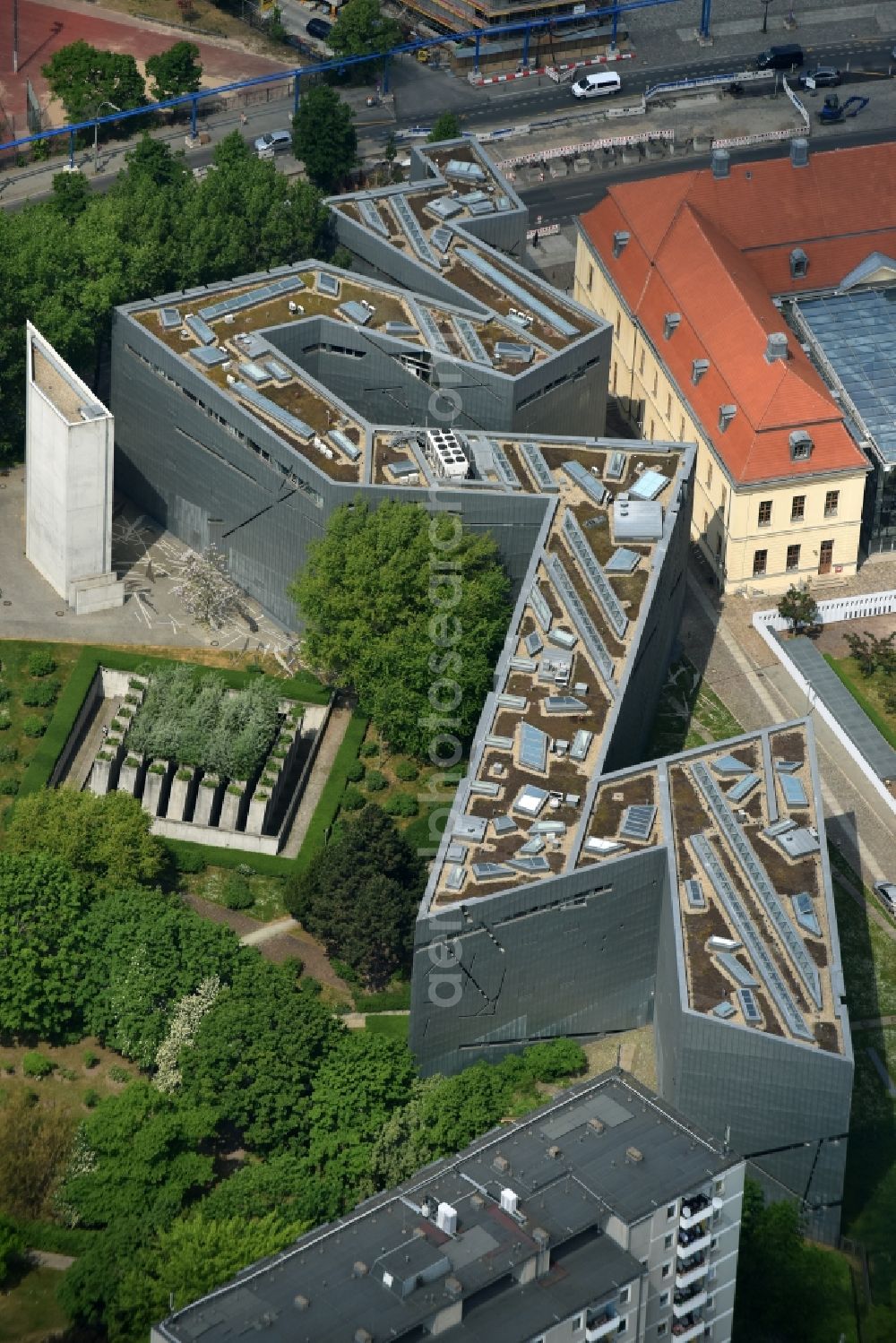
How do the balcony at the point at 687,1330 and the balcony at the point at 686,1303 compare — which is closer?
the balcony at the point at 686,1303

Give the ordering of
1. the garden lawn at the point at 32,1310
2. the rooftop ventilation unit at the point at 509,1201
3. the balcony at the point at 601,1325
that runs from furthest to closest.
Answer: the garden lawn at the point at 32,1310 < the rooftop ventilation unit at the point at 509,1201 < the balcony at the point at 601,1325

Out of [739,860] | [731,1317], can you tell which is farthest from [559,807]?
[731,1317]

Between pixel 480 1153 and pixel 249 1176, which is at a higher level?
pixel 480 1153

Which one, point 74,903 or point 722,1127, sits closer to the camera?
point 722,1127

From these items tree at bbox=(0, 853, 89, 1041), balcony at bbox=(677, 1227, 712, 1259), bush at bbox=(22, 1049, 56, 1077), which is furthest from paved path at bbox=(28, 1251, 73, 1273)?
balcony at bbox=(677, 1227, 712, 1259)

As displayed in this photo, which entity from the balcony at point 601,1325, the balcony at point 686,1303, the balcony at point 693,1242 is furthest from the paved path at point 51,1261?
the balcony at point 693,1242

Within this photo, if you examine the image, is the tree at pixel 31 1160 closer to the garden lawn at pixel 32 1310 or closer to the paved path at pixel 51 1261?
the paved path at pixel 51 1261

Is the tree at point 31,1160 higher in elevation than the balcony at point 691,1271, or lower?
lower

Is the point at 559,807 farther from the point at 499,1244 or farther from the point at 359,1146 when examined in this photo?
the point at 499,1244

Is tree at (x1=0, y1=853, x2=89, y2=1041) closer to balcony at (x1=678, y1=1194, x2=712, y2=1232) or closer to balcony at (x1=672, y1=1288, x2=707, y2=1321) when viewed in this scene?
balcony at (x1=672, y1=1288, x2=707, y2=1321)
